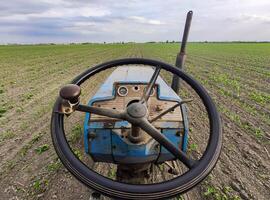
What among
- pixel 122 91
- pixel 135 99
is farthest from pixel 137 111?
pixel 122 91

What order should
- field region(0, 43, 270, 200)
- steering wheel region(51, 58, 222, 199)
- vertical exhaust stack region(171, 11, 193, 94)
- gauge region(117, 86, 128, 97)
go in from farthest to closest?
field region(0, 43, 270, 200)
vertical exhaust stack region(171, 11, 193, 94)
gauge region(117, 86, 128, 97)
steering wheel region(51, 58, 222, 199)

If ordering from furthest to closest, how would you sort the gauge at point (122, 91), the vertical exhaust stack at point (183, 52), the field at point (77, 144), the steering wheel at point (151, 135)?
1. the field at point (77, 144)
2. the vertical exhaust stack at point (183, 52)
3. the gauge at point (122, 91)
4. the steering wheel at point (151, 135)

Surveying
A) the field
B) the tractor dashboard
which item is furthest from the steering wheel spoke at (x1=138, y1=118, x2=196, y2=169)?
the field

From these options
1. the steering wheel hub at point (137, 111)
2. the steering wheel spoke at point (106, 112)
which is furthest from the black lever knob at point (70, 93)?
the steering wheel hub at point (137, 111)

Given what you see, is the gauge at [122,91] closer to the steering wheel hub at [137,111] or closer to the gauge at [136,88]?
the gauge at [136,88]

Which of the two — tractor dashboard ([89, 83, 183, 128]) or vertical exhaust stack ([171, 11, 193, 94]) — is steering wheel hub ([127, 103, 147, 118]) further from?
vertical exhaust stack ([171, 11, 193, 94])

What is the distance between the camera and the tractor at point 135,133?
1119 millimetres

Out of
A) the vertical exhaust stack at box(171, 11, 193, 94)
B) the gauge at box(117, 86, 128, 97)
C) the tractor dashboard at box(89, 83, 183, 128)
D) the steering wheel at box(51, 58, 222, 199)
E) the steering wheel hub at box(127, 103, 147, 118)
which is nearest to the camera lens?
the steering wheel at box(51, 58, 222, 199)

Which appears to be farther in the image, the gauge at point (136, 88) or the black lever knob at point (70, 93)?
the gauge at point (136, 88)

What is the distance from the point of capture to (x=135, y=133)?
1410 millimetres

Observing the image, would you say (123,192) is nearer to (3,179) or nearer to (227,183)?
(227,183)

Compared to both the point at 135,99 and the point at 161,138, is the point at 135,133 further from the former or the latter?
the point at 135,99

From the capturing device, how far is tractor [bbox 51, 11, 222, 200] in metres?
1.12

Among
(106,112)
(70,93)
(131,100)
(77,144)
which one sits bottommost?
(77,144)
